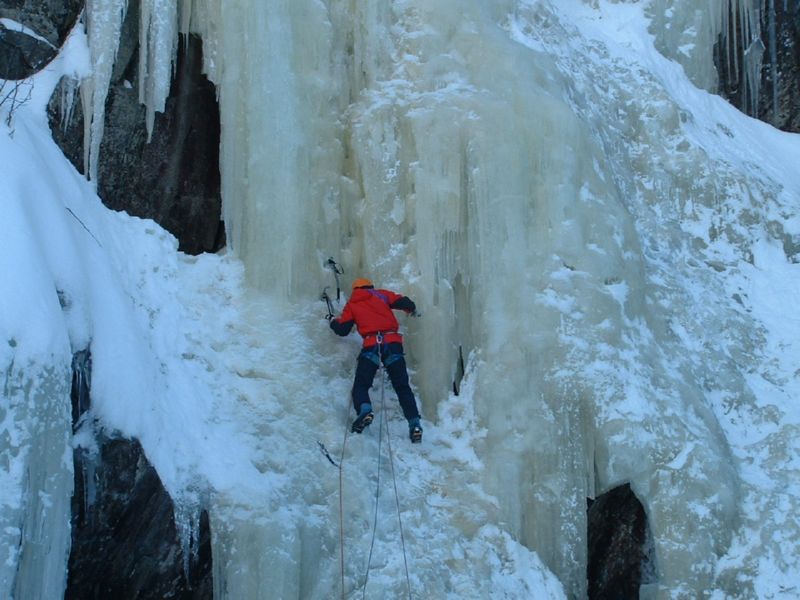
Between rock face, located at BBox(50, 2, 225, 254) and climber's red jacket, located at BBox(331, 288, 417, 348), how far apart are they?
166 cm

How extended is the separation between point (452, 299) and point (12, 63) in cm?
451

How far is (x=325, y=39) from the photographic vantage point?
847 centimetres

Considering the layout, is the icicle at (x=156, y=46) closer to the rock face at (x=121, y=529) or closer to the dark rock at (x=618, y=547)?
the rock face at (x=121, y=529)

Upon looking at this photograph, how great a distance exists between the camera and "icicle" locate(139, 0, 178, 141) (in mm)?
8367

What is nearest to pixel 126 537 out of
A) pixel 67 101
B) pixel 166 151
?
pixel 166 151

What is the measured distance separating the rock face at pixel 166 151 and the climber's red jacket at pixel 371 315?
166cm

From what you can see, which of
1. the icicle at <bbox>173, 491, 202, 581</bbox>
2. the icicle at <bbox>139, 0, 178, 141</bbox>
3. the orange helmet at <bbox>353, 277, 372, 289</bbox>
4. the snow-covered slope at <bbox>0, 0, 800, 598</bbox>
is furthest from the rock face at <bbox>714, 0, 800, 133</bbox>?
the icicle at <bbox>173, 491, 202, 581</bbox>

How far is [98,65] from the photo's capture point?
8297 mm

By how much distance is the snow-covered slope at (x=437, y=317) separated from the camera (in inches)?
263

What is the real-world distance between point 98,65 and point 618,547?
19.9ft

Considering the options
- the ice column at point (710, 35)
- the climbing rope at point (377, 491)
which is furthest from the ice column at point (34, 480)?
the ice column at point (710, 35)

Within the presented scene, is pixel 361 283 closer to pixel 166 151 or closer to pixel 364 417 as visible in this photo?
pixel 364 417

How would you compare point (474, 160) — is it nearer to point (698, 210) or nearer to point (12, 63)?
point (698, 210)

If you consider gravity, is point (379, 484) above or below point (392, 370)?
below
